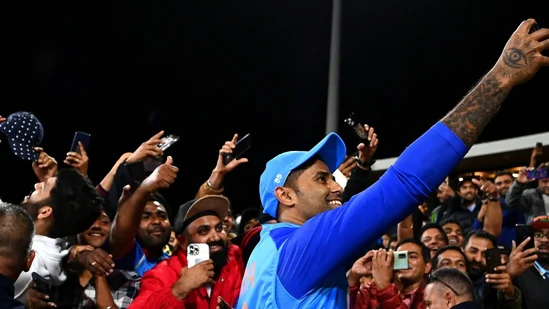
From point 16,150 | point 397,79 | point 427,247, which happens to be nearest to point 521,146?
point 427,247

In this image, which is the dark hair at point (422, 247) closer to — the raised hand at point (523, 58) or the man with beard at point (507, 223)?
the man with beard at point (507, 223)

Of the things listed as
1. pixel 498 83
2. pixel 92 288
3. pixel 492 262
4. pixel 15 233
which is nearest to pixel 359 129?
pixel 492 262

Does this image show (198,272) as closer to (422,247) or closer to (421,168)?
(421,168)

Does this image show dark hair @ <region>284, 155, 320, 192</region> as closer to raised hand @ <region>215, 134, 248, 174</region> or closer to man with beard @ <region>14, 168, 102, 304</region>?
man with beard @ <region>14, 168, 102, 304</region>

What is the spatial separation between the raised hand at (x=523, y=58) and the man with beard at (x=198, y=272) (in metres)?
2.28

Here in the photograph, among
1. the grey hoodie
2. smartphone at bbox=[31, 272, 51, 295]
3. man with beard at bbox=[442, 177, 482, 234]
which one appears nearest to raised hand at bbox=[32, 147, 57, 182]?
the grey hoodie

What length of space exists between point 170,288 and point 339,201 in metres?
1.71

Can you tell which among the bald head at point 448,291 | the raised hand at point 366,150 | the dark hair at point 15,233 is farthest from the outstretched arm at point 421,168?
the raised hand at point 366,150

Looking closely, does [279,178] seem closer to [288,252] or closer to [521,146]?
[288,252]

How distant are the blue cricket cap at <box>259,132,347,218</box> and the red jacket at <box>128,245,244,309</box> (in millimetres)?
1502

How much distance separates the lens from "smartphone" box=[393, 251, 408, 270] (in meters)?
4.71

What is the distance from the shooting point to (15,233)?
3213 mm

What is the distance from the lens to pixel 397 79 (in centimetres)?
2581

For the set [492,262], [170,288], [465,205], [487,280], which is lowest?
[465,205]
